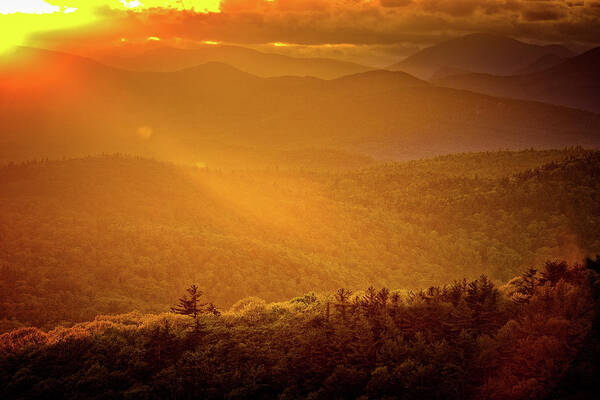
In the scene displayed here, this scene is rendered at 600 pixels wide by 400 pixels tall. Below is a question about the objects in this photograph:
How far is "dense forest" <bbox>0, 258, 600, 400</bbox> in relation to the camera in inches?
874

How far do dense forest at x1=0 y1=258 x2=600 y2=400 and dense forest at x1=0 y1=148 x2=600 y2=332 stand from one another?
3422cm

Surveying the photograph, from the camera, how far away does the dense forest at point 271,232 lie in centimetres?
8919

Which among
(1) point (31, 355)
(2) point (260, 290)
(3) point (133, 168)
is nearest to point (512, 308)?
(1) point (31, 355)

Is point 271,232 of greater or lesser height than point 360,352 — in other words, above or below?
below

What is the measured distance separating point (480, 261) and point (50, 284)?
99.3 meters

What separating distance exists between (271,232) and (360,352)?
123m

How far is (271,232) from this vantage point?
147625 millimetres

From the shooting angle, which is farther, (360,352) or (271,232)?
(271,232)

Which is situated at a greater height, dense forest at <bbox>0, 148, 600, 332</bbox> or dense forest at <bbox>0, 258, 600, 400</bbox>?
dense forest at <bbox>0, 258, 600, 400</bbox>

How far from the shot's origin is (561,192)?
130 meters

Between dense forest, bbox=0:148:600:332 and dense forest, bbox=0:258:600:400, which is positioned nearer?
dense forest, bbox=0:258:600:400

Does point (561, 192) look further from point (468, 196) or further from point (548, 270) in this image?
point (548, 270)

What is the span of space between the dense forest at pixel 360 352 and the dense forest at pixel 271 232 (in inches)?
1347

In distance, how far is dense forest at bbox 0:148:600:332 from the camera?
89188 millimetres
